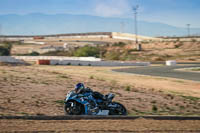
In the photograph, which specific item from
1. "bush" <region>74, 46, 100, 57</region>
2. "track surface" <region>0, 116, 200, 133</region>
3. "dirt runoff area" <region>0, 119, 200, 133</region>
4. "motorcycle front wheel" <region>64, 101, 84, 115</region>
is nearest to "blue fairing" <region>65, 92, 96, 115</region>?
"motorcycle front wheel" <region>64, 101, 84, 115</region>

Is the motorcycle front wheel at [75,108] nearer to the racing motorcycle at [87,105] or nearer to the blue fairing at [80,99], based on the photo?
the racing motorcycle at [87,105]

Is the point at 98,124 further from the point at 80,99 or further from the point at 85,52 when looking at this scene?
the point at 85,52

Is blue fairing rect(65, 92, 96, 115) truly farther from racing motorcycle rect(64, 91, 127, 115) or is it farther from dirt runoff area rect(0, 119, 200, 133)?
dirt runoff area rect(0, 119, 200, 133)

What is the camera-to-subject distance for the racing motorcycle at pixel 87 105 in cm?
1266

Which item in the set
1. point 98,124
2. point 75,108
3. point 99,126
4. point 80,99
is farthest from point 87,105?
point 99,126

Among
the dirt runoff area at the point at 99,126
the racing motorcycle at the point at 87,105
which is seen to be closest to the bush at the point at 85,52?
the racing motorcycle at the point at 87,105

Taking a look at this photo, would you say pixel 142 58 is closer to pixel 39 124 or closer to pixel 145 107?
pixel 145 107

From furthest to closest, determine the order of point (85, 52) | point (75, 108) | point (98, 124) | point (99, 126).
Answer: point (85, 52) < point (75, 108) < point (98, 124) < point (99, 126)

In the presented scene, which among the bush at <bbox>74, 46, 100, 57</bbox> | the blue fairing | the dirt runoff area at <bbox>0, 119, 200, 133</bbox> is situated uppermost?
the bush at <bbox>74, 46, 100, 57</bbox>

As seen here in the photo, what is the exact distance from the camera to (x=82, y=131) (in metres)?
9.88

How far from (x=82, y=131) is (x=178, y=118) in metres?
4.04

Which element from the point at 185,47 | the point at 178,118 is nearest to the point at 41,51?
the point at 185,47

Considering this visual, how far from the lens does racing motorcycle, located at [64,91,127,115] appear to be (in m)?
12.7

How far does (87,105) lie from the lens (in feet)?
A: 41.7
